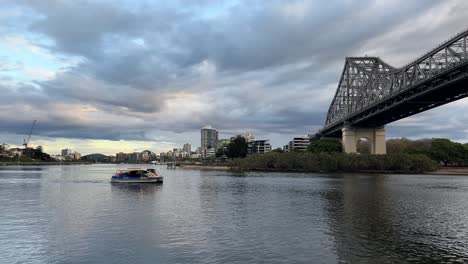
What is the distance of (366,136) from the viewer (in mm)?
150750

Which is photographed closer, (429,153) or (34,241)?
(34,241)

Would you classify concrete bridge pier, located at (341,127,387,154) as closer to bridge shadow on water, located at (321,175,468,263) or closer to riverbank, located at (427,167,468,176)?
riverbank, located at (427,167,468,176)

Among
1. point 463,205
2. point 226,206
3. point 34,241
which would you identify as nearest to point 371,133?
point 463,205

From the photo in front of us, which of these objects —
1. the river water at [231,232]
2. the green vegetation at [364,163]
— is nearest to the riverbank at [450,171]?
the green vegetation at [364,163]

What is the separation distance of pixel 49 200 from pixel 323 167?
106300 millimetres

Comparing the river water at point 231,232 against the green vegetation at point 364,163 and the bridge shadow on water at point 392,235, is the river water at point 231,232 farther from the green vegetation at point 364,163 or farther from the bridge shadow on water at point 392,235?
the green vegetation at point 364,163

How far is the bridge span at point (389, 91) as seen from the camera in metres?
84.5

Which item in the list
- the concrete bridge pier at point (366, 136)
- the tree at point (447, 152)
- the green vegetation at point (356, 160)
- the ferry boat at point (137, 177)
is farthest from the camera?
the tree at point (447, 152)

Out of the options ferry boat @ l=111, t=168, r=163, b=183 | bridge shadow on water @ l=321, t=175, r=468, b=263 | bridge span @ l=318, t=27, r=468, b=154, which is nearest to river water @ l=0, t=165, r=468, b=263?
bridge shadow on water @ l=321, t=175, r=468, b=263

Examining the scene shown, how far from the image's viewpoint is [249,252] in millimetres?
22516

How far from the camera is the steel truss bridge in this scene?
3297 inches

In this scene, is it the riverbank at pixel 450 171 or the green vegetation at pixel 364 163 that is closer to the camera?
the riverbank at pixel 450 171

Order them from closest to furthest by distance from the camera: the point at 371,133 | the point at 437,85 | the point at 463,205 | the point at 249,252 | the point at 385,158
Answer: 1. the point at 249,252
2. the point at 463,205
3. the point at 437,85
4. the point at 385,158
5. the point at 371,133

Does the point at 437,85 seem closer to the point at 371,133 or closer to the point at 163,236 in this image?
the point at 371,133
